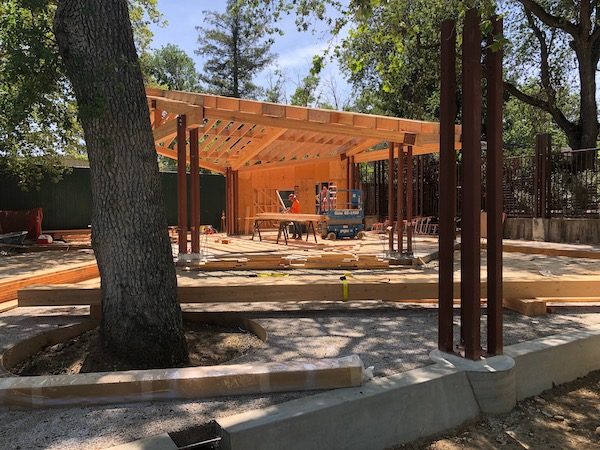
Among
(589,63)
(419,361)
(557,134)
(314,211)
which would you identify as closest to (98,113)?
(419,361)

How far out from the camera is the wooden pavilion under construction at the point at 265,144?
362 inches

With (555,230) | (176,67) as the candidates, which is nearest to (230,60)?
(176,67)

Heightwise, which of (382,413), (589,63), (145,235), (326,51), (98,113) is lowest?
(382,413)

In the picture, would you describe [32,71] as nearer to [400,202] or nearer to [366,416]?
[366,416]

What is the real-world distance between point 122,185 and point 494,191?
3.05 meters

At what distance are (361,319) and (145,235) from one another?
105 inches

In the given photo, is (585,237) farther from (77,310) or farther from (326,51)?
(77,310)

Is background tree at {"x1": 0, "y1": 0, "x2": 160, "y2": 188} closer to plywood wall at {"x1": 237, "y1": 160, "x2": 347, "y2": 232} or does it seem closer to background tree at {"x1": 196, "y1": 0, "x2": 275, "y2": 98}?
plywood wall at {"x1": 237, "y1": 160, "x2": 347, "y2": 232}

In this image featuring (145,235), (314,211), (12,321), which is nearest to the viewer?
(145,235)

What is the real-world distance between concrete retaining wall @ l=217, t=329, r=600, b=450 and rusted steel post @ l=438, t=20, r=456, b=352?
1.78 feet

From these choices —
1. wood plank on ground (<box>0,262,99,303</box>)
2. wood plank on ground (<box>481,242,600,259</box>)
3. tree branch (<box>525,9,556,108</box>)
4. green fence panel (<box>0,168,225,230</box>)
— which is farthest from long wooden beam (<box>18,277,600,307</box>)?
tree branch (<box>525,9,556,108</box>)

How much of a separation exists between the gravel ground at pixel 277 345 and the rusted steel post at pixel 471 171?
21.1 inches

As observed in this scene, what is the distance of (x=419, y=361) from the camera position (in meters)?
4.04

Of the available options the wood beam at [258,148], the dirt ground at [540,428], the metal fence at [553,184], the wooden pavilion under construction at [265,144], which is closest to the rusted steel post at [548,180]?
the metal fence at [553,184]
